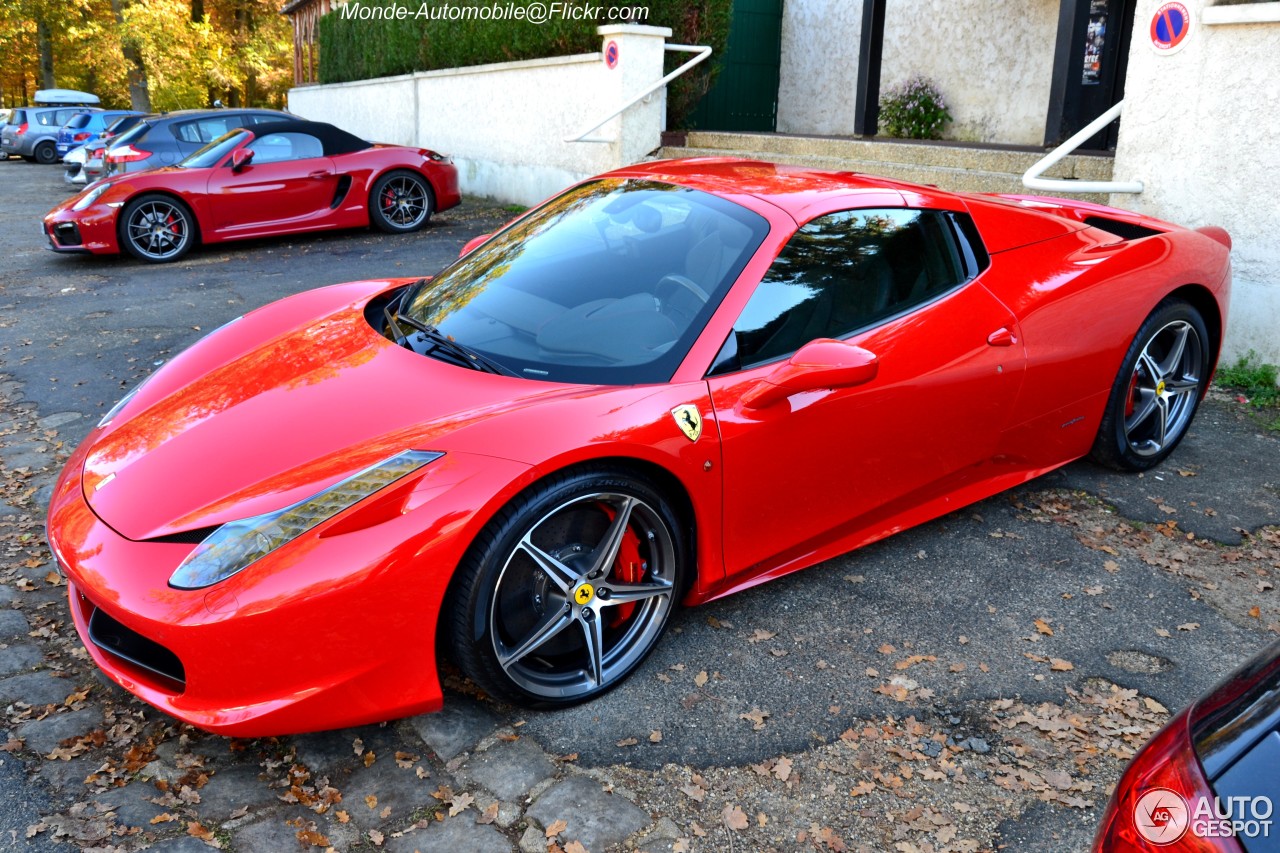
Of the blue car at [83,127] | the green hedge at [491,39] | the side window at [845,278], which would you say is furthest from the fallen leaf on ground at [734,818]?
the blue car at [83,127]

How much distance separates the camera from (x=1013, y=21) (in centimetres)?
1113

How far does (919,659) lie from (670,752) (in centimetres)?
95

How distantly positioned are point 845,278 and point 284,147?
8.95 meters

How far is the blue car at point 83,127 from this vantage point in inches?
1043

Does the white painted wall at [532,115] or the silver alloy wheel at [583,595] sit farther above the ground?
the white painted wall at [532,115]

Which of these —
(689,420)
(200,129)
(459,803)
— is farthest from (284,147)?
(459,803)

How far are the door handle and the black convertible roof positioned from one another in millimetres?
8892

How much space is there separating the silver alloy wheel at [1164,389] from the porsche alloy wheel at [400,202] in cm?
897

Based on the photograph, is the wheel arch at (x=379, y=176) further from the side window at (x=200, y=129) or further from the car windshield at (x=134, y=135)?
the car windshield at (x=134, y=135)

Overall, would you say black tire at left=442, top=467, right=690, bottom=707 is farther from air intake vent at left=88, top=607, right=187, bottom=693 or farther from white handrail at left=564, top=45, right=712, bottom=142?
white handrail at left=564, top=45, right=712, bottom=142

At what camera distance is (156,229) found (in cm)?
1013

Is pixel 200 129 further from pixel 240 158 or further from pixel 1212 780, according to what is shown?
pixel 1212 780

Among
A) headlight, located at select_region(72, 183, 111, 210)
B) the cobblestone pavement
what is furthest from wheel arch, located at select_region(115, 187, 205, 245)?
the cobblestone pavement

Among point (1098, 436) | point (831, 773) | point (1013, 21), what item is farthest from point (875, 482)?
point (1013, 21)
